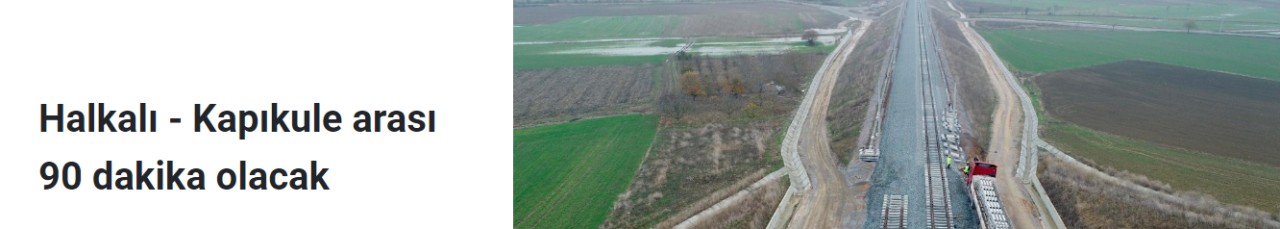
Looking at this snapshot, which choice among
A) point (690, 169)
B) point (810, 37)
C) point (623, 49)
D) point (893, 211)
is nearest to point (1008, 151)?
point (893, 211)

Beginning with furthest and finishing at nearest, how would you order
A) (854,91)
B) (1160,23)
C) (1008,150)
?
(1160,23)
(854,91)
(1008,150)

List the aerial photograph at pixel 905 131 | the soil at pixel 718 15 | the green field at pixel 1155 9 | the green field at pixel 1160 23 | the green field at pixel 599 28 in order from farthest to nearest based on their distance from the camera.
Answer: the green field at pixel 1155 9 → the soil at pixel 718 15 → the green field at pixel 599 28 → the green field at pixel 1160 23 → the aerial photograph at pixel 905 131

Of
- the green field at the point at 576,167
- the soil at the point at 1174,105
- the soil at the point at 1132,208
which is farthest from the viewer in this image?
the soil at the point at 1174,105

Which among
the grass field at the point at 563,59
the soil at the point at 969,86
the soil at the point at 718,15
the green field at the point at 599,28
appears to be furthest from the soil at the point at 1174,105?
the green field at the point at 599,28

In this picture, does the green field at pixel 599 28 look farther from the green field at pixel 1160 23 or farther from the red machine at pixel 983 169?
the red machine at pixel 983 169

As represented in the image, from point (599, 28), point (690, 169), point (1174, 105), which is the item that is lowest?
point (690, 169)

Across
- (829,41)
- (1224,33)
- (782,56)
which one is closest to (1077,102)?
(782,56)

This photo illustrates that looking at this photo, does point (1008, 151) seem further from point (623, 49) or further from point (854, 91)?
point (623, 49)

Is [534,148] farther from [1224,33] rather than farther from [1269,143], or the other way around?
[1224,33]
